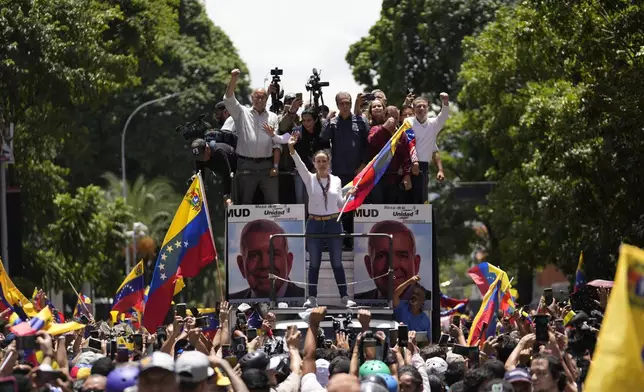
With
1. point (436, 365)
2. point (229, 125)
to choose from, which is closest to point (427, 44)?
point (229, 125)

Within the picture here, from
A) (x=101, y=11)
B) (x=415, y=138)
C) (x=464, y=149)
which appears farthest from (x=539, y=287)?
(x=415, y=138)

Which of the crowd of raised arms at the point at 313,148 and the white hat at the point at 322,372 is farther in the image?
the crowd of raised arms at the point at 313,148

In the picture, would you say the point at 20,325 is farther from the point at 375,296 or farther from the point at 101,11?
the point at 101,11

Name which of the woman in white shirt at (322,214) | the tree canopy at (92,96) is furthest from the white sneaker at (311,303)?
the tree canopy at (92,96)

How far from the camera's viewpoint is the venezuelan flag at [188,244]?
18.2 m

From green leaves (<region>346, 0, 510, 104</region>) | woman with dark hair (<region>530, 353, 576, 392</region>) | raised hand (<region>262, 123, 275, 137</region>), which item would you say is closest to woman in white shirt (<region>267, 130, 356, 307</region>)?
raised hand (<region>262, 123, 275, 137</region>)

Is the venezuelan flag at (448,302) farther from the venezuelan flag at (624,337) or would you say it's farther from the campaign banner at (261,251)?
the venezuelan flag at (624,337)

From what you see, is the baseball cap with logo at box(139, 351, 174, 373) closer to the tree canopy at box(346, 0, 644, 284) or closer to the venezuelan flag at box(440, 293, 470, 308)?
the venezuelan flag at box(440, 293, 470, 308)

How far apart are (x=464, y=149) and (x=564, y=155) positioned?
24.3m

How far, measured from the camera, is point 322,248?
16906mm

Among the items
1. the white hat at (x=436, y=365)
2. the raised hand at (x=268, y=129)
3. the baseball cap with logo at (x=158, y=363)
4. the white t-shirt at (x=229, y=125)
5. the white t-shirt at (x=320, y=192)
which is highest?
the white t-shirt at (x=229, y=125)

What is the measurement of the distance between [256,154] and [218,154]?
0.61 m

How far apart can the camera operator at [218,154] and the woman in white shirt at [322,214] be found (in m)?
1.81

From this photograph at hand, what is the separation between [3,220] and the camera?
38188 millimetres
